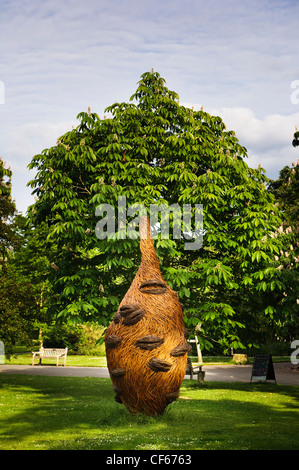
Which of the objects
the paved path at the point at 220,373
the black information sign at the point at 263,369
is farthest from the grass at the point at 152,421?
the paved path at the point at 220,373

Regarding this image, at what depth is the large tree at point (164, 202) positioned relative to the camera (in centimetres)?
1412

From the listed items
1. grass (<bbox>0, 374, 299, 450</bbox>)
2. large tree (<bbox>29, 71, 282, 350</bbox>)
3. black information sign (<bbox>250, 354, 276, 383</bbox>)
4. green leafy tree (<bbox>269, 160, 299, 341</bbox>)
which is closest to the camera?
grass (<bbox>0, 374, 299, 450</bbox>)

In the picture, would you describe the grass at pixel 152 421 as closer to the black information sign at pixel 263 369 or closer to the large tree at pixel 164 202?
the black information sign at pixel 263 369

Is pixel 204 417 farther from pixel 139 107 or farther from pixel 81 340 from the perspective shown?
pixel 81 340

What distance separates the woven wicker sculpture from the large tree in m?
2.88

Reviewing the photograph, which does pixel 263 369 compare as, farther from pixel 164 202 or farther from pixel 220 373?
pixel 164 202

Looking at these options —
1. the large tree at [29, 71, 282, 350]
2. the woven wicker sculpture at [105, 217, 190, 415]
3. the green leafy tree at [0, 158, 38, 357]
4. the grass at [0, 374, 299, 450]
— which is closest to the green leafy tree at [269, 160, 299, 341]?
the large tree at [29, 71, 282, 350]

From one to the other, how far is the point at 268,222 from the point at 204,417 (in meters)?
6.62

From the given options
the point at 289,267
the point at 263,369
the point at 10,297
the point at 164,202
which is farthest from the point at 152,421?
the point at 263,369

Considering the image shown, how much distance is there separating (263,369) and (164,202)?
8953 millimetres

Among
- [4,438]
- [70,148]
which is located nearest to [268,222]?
[70,148]

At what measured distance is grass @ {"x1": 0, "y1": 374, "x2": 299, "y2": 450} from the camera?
902 centimetres

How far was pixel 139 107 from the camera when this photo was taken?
676 inches

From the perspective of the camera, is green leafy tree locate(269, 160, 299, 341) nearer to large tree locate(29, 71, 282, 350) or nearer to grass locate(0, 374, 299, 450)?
large tree locate(29, 71, 282, 350)
